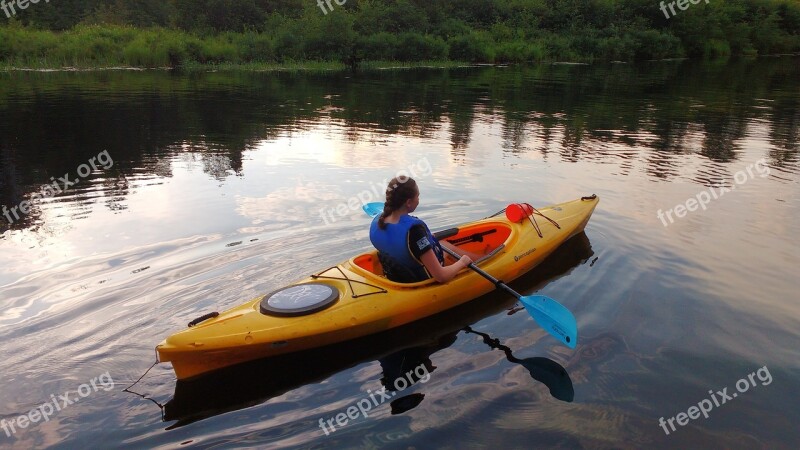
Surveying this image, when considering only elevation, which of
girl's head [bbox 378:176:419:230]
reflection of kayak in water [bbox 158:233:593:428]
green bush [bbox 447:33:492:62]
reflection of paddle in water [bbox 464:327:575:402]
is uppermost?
green bush [bbox 447:33:492:62]

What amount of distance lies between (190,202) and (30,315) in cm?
341

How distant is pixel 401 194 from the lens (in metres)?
4.36

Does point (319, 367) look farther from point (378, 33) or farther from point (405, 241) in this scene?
point (378, 33)

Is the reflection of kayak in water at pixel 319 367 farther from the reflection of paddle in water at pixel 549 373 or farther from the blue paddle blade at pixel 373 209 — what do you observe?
the blue paddle blade at pixel 373 209

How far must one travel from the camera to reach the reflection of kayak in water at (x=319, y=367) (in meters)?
3.75

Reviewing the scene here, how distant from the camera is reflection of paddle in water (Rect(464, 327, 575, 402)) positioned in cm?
394

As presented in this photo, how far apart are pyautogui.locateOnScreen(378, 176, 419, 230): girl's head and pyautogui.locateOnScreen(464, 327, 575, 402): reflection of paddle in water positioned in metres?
1.35

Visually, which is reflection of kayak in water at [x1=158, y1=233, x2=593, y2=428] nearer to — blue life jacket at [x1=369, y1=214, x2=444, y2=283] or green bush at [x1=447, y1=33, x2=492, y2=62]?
blue life jacket at [x1=369, y1=214, x2=444, y2=283]

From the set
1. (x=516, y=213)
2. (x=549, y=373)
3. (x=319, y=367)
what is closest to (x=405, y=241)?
(x=319, y=367)

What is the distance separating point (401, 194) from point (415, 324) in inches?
48.0

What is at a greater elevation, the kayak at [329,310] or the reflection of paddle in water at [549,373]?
the kayak at [329,310]

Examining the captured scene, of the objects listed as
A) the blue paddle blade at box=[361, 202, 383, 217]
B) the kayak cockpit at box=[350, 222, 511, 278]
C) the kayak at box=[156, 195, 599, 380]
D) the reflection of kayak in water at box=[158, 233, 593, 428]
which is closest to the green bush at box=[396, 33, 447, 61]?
the blue paddle blade at box=[361, 202, 383, 217]

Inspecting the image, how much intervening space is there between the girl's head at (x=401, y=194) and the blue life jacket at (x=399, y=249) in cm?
10

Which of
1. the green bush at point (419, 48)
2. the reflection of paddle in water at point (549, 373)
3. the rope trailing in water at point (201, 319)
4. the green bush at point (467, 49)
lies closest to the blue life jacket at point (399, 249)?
the reflection of paddle in water at point (549, 373)
